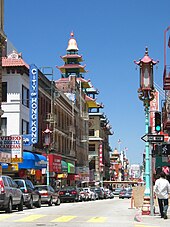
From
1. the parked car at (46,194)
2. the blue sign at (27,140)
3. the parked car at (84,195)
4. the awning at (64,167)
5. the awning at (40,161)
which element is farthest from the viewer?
the awning at (64,167)

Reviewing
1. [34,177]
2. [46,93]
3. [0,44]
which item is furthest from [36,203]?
[46,93]

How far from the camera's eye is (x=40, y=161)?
158 feet

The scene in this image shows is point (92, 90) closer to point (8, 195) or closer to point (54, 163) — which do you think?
point (54, 163)

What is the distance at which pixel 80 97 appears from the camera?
84875mm

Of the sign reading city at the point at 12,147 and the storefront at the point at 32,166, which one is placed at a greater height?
the sign reading city at the point at 12,147

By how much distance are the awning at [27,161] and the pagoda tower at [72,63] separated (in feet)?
198

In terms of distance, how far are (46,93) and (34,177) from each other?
9256mm

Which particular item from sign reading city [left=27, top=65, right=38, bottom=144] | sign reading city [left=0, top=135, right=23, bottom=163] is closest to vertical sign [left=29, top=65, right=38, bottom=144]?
sign reading city [left=27, top=65, right=38, bottom=144]

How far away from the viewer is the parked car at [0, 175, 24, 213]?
21484 millimetres

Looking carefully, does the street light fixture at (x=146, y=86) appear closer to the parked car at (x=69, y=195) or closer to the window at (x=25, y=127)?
the parked car at (x=69, y=195)

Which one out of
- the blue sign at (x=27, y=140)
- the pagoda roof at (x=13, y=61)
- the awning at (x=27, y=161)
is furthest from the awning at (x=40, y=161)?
the pagoda roof at (x=13, y=61)

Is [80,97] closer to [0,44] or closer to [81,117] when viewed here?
[81,117]

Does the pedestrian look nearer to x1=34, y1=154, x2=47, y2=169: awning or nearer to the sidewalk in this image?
the sidewalk

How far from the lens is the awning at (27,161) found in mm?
43725
